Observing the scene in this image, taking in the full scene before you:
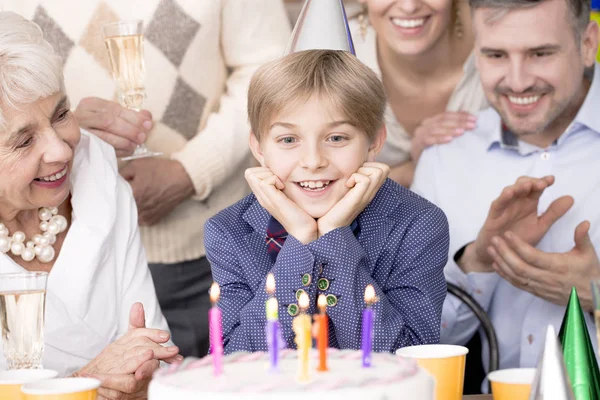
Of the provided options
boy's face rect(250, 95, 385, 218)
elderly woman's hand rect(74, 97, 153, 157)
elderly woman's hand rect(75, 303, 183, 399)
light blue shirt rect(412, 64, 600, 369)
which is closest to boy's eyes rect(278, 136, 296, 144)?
boy's face rect(250, 95, 385, 218)

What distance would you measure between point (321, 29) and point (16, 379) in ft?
3.88

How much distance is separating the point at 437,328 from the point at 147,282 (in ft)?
2.68

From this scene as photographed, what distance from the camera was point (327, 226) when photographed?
2178mm

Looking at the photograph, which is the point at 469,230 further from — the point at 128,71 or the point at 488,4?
the point at 128,71

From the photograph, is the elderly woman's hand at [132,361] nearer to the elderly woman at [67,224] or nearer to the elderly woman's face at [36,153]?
the elderly woman at [67,224]

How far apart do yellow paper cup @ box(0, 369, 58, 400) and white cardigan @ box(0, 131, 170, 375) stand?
31.3 inches

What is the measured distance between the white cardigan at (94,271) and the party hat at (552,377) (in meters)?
1.36

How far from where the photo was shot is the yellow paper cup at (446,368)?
5.09 ft

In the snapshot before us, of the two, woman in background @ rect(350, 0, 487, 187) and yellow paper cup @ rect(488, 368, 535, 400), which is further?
woman in background @ rect(350, 0, 487, 187)

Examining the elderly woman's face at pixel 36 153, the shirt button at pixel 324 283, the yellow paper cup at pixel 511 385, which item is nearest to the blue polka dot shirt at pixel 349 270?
the shirt button at pixel 324 283

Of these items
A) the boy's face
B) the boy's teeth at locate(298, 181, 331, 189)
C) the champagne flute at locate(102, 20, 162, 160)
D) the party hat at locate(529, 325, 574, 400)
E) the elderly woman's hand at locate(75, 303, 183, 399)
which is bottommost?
the elderly woman's hand at locate(75, 303, 183, 399)

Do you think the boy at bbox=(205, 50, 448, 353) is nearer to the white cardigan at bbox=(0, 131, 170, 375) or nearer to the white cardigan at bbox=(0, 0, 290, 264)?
the white cardigan at bbox=(0, 131, 170, 375)

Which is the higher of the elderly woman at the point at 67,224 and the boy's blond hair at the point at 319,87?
the boy's blond hair at the point at 319,87

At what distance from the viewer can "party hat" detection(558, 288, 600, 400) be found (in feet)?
4.91
